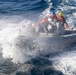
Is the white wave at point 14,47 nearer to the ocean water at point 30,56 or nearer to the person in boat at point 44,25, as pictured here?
the ocean water at point 30,56

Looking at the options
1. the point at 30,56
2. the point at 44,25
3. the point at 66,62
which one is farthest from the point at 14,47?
the point at 66,62

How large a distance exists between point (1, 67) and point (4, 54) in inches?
69.9

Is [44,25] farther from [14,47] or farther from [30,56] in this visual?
[14,47]

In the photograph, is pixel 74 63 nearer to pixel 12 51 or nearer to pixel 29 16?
pixel 12 51

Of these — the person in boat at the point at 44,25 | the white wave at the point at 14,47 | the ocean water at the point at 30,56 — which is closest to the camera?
the ocean water at the point at 30,56

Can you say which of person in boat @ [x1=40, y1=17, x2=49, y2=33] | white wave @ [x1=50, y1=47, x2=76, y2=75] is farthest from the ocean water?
person in boat @ [x1=40, y1=17, x2=49, y2=33]

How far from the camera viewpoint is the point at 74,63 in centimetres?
1634

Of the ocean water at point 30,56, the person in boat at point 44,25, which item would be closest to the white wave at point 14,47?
the ocean water at point 30,56

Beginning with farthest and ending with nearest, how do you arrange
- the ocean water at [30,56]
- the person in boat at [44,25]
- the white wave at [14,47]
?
the person in boat at [44,25]
the white wave at [14,47]
the ocean water at [30,56]

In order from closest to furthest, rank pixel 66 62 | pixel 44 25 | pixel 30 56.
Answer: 1. pixel 66 62
2. pixel 30 56
3. pixel 44 25

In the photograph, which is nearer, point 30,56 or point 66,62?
point 66,62

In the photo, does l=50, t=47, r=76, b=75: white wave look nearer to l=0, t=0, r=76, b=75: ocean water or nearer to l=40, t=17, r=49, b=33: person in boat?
l=0, t=0, r=76, b=75: ocean water

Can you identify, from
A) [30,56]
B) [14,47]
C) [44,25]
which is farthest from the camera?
[44,25]

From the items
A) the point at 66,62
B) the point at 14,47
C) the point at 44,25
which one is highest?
the point at 44,25
